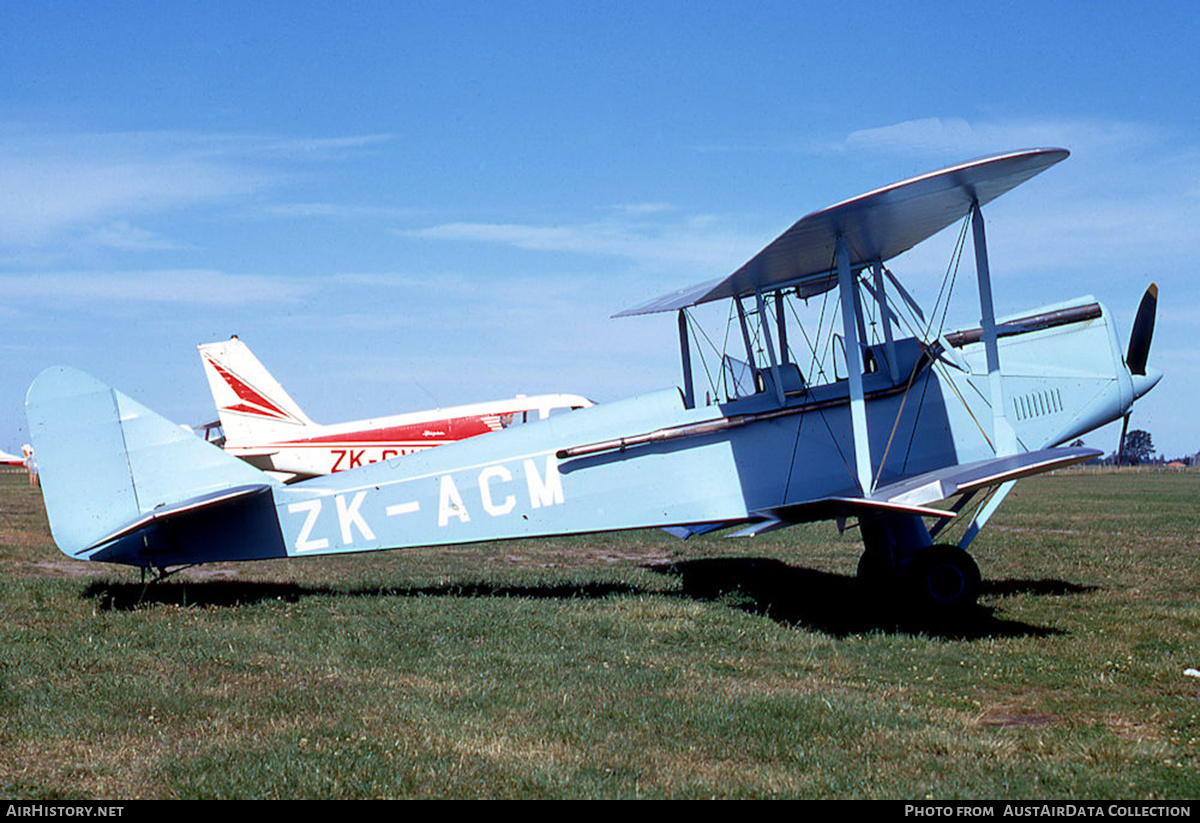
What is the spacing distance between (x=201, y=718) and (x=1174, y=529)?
1534 centimetres

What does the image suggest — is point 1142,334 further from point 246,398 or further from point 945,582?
point 246,398

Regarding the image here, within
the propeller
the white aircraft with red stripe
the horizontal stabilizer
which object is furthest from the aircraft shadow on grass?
the white aircraft with red stripe

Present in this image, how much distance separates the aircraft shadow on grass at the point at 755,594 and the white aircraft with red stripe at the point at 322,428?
11460 millimetres

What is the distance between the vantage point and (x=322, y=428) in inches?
898

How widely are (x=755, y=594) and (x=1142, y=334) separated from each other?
4347 mm

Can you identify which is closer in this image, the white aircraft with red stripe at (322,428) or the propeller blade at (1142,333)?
the propeller blade at (1142,333)

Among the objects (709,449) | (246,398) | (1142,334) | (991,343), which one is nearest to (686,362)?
(709,449)

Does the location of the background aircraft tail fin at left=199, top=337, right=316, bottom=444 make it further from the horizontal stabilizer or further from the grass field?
the horizontal stabilizer

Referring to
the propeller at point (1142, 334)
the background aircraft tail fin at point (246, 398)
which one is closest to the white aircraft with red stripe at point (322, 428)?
the background aircraft tail fin at point (246, 398)

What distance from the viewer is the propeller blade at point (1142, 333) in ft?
29.9

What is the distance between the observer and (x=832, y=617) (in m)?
8.12

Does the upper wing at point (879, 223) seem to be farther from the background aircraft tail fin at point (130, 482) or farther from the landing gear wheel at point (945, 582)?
the background aircraft tail fin at point (130, 482)

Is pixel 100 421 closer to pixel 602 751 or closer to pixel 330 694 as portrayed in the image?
pixel 330 694

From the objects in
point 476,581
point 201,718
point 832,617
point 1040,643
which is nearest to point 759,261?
point 832,617
